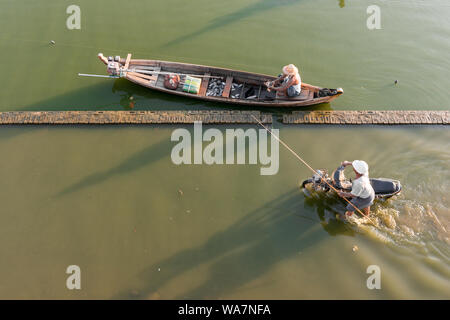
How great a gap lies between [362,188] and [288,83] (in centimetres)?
347

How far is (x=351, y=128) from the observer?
8109mm

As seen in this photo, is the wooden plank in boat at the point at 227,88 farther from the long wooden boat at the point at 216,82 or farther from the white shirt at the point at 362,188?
the white shirt at the point at 362,188

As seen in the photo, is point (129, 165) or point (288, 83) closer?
point (129, 165)

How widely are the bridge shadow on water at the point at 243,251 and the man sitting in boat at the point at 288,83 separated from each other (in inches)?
118

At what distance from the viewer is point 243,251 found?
6.71 metres

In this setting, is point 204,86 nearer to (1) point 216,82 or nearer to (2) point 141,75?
(1) point 216,82

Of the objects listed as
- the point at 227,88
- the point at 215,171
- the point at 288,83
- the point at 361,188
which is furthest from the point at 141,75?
the point at 361,188

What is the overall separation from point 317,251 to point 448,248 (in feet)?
9.28

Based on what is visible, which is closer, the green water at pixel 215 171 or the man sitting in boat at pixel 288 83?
the green water at pixel 215 171

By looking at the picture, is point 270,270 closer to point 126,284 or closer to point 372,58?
point 126,284

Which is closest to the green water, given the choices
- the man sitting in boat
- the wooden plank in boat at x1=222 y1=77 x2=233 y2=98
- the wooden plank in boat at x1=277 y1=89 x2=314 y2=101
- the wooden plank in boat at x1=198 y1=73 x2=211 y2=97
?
the wooden plank in boat at x1=198 y1=73 x2=211 y2=97

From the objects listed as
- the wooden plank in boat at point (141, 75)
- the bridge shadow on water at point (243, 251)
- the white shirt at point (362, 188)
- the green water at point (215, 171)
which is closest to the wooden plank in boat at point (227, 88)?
the green water at point (215, 171)

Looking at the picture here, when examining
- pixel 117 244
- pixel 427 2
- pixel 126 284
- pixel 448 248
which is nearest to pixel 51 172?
pixel 117 244

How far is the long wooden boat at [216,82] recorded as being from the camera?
8.24m
